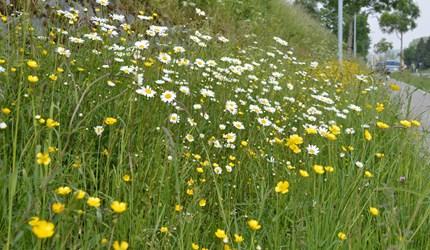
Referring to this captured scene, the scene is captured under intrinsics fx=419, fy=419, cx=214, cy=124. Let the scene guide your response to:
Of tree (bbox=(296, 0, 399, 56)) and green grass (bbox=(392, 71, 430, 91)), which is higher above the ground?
tree (bbox=(296, 0, 399, 56))

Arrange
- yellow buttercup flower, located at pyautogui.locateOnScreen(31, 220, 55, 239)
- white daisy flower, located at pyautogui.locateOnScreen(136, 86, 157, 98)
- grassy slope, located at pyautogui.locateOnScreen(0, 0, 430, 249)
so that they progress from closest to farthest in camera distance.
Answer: yellow buttercup flower, located at pyautogui.locateOnScreen(31, 220, 55, 239)
grassy slope, located at pyautogui.locateOnScreen(0, 0, 430, 249)
white daisy flower, located at pyautogui.locateOnScreen(136, 86, 157, 98)

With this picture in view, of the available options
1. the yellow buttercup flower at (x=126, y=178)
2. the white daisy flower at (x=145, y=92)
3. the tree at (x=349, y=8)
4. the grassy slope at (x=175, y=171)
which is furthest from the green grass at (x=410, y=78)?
the tree at (x=349, y=8)

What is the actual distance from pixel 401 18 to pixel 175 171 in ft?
90.2

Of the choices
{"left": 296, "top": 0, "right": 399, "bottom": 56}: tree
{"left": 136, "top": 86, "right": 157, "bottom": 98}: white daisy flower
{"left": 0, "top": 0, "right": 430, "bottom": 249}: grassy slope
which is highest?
{"left": 296, "top": 0, "right": 399, "bottom": 56}: tree

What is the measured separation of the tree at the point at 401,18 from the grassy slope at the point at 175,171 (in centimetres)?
1371

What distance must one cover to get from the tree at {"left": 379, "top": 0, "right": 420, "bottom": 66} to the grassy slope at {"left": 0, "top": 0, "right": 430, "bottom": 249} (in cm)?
1371

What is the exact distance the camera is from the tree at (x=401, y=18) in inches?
758

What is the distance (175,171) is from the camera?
4.23 feet

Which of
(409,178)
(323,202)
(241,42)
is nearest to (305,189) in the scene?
(323,202)

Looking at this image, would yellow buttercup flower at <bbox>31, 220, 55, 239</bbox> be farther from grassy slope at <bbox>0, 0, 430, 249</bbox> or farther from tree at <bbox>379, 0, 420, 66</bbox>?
tree at <bbox>379, 0, 420, 66</bbox>

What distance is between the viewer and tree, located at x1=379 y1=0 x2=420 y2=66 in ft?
63.2

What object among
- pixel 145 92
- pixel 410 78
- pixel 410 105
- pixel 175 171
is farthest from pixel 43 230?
pixel 410 78

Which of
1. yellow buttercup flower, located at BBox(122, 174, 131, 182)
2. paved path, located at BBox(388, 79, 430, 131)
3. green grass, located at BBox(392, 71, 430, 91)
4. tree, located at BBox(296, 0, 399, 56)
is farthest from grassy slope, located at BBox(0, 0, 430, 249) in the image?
tree, located at BBox(296, 0, 399, 56)

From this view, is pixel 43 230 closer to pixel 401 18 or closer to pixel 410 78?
pixel 410 78
